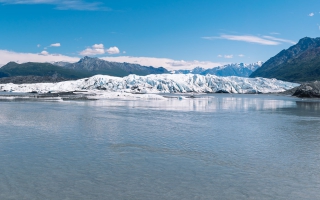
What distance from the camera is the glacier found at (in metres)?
91.9

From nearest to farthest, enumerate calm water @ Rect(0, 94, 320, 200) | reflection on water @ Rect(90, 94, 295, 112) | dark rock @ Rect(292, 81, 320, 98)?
calm water @ Rect(0, 94, 320, 200)
reflection on water @ Rect(90, 94, 295, 112)
dark rock @ Rect(292, 81, 320, 98)

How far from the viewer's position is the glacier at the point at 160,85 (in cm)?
9194

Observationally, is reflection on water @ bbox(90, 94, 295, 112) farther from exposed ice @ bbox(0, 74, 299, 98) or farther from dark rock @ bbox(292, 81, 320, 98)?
exposed ice @ bbox(0, 74, 299, 98)

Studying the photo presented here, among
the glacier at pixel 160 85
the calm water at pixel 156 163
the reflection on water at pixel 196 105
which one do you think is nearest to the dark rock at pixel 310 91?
the reflection on water at pixel 196 105

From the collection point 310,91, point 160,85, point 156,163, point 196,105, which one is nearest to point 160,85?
point 160,85

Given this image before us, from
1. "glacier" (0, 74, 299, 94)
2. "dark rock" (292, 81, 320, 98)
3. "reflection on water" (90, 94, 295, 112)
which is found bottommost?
"reflection on water" (90, 94, 295, 112)

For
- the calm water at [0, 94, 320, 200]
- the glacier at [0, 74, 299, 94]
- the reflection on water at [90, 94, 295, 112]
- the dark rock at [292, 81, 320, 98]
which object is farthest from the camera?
the glacier at [0, 74, 299, 94]

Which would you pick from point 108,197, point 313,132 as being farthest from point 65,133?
point 313,132

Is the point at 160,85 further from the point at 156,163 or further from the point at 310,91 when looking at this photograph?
the point at 156,163

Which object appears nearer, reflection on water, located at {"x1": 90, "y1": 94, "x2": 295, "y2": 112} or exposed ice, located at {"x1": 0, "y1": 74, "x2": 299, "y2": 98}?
reflection on water, located at {"x1": 90, "y1": 94, "x2": 295, "y2": 112}

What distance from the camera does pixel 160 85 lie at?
318 feet

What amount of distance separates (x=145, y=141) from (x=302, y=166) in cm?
713

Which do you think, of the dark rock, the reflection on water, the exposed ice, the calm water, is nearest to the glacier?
the exposed ice

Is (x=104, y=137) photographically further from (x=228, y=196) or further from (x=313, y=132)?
(x=313, y=132)
